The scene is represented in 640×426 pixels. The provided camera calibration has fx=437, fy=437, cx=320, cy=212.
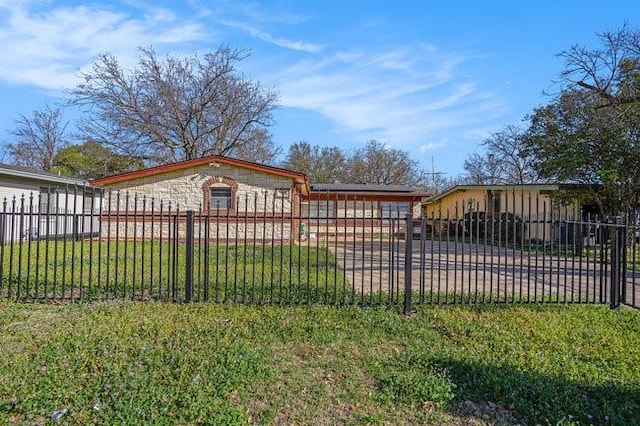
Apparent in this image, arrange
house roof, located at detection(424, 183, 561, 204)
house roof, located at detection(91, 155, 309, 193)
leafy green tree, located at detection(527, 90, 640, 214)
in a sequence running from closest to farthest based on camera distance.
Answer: leafy green tree, located at detection(527, 90, 640, 214) < house roof, located at detection(91, 155, 309, 193) < house roof, located at detection(424, 183, 561, 204)

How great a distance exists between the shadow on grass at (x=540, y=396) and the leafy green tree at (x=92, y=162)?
26.5m

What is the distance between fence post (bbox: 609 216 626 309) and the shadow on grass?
297 centimetres

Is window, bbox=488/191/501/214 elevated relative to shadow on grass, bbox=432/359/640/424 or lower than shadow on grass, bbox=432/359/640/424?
elevated

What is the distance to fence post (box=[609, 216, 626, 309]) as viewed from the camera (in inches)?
249

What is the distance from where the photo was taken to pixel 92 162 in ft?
98.7

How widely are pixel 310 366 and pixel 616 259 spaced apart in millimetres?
Result: 4926

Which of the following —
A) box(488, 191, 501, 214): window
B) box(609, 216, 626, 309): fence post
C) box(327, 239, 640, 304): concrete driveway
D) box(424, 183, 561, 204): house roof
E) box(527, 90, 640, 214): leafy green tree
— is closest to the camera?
box(609, 216, 626, 309): fence post

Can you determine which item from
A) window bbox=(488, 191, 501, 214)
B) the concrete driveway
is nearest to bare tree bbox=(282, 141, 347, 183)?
window bbox=(488, 191, 501, 214)

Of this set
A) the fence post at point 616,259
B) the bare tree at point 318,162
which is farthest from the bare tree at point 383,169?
the fence post at point 616,259

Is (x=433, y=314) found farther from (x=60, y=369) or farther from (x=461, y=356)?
(x=60, y=369)

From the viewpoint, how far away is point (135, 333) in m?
4.88

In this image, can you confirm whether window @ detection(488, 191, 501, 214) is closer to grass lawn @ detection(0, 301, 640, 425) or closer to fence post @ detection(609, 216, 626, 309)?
fence post @ detection(609, 216, 626, 309)

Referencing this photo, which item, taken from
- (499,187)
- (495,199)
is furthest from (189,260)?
(495,199)

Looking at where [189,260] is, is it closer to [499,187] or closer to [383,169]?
[499,187]
